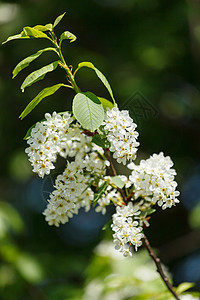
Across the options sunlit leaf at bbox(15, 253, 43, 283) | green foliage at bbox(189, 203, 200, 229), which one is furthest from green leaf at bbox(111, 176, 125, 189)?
sunlit leaf at bbox(15, 253, 43, 283)

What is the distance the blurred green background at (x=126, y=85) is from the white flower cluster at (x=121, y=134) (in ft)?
12.1

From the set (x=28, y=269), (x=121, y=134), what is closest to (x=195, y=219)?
(x=28, y=269)

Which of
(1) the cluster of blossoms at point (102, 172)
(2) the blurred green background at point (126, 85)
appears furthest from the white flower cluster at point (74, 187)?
(2) the blurred green background at point (126, 85)

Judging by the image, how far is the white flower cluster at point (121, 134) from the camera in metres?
1.63

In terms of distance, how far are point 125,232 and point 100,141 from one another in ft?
1.12

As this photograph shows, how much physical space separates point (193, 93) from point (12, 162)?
274cm

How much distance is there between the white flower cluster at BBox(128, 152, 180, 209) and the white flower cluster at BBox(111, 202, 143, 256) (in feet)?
0.36

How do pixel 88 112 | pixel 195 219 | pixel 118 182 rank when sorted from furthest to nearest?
pixel 195 219 → pixel 118 182 → pixel 88 112

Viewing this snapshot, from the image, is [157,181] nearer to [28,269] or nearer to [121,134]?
[121,134]

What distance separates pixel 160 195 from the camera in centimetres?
169

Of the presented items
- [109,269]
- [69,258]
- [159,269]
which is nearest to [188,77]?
[69,258]

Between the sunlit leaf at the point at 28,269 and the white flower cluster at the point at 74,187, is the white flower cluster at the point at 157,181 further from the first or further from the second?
the sunlit leaf at the point at 28,269

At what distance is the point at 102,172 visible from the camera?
1.83m

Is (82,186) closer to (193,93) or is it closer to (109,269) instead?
(109,269)
